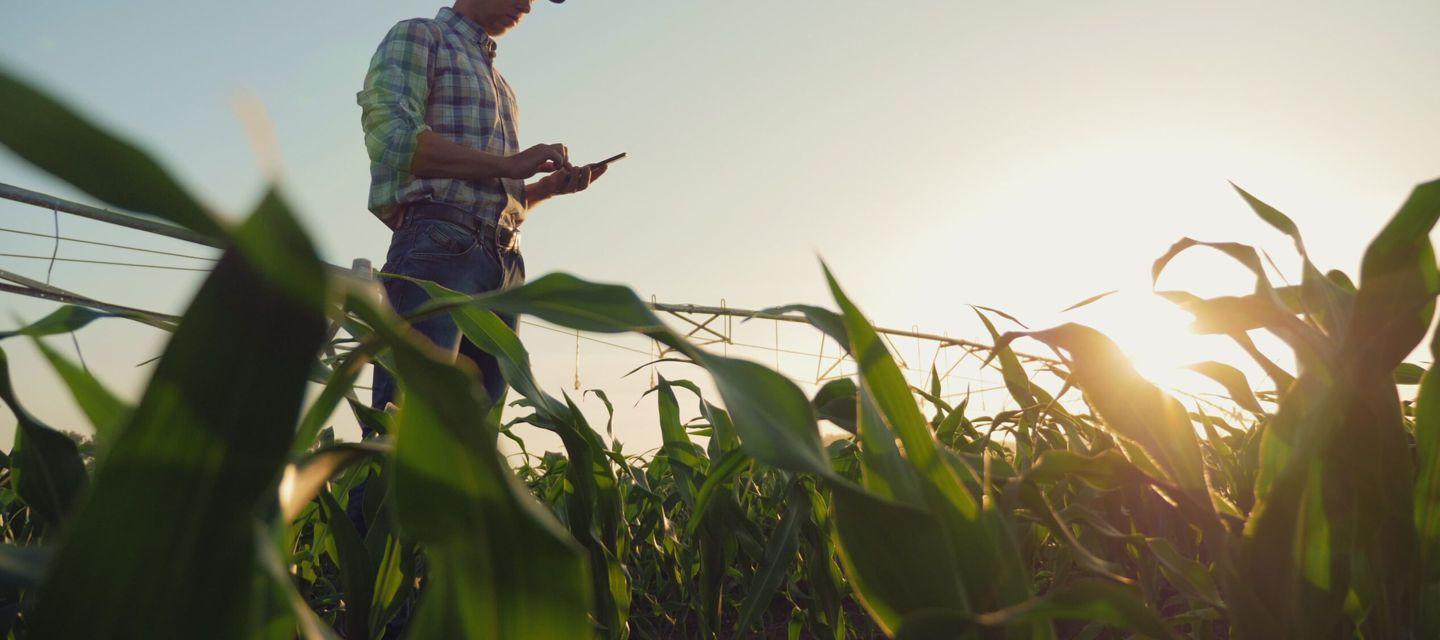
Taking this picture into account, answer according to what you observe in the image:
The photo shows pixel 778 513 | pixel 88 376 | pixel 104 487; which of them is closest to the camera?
pixel 104 487

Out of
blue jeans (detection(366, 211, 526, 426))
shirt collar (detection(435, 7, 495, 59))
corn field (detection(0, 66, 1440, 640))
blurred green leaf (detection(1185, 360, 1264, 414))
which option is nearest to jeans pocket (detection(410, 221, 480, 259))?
blue jeans (detection(366, 211, 526, 426))

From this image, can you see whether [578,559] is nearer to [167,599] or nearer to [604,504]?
[167,599]

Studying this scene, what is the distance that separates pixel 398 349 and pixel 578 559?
0.21ft

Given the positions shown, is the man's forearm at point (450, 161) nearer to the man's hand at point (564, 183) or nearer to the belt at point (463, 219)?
the belt at point (463, 219)

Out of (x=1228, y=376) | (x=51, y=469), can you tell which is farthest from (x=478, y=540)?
(x=1228, y=376)

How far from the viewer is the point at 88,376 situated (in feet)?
1.21

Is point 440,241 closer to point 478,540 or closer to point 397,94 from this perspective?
point 397,94

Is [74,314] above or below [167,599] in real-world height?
above

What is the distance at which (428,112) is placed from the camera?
186 centimetres

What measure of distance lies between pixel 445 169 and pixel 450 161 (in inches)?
0.8

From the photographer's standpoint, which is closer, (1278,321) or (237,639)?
(237,639)

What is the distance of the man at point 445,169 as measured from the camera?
1.63 metres

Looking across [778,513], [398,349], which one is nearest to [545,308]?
[398,349]

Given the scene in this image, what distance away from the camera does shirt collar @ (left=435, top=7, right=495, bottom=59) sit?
202 cm
